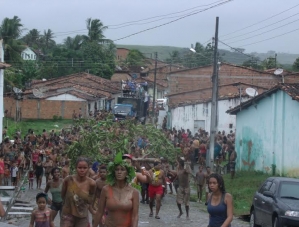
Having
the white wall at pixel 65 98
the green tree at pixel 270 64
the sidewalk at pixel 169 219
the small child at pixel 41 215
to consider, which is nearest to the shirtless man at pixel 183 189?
the sidewalk at pixel 169 219

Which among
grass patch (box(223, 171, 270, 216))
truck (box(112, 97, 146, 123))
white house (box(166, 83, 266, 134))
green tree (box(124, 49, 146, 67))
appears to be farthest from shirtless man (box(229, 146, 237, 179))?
green tree (box(124, 49, 146, 67))

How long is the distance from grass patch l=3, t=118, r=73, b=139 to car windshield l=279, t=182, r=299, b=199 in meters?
31.6

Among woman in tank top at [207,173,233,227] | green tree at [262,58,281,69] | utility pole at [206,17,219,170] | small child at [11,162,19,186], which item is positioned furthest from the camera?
green tree at [262,58,281,69]

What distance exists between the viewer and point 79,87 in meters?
64.1

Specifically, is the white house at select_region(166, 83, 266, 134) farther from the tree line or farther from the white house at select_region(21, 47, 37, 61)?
the white house at select_region(21, 47, 37, 61)

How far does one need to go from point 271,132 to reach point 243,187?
13.2 feet

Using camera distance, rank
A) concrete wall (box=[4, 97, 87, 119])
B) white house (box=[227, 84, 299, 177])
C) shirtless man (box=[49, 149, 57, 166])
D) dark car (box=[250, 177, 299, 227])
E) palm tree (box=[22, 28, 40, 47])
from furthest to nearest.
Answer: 1. palm tree (box=[22, 28, 40, 47])
2. concrete wall (box=[4, 97, 87, 119])
3. white house (box=[227, 84, 299, 177])
4. shirtless man (box=[49, 149, 57, 166])
5. dark car (box=[250, 177, 299, 227])

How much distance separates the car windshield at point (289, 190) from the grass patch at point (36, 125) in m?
31.6

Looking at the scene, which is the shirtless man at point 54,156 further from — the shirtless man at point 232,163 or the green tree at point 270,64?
the green tree at point 270,64

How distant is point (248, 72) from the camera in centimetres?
6325

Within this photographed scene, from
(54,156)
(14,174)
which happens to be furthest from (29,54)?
(54,156)

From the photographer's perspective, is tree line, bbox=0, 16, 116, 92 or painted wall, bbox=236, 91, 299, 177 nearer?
painted wall, bbox=236, 91, 299, 177

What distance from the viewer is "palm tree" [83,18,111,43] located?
87.2m

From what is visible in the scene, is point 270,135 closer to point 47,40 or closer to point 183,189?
point 183,189
